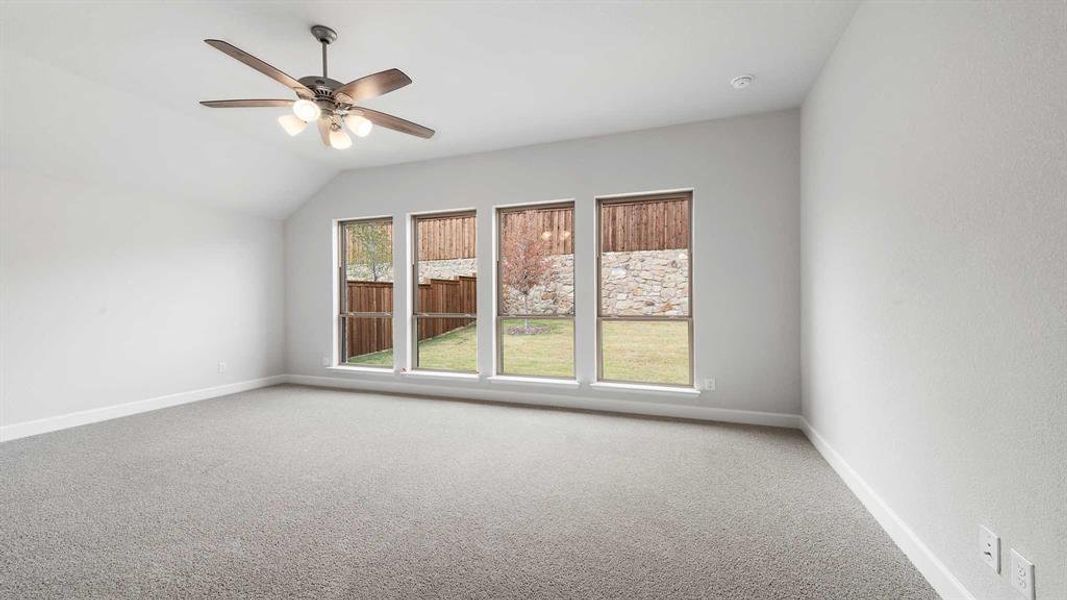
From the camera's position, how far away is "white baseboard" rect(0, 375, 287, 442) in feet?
12.0

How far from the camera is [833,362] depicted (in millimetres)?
2971

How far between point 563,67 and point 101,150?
13.3ft

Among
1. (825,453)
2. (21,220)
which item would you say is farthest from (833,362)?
(21,220)

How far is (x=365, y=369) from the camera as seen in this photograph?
5.55 metres

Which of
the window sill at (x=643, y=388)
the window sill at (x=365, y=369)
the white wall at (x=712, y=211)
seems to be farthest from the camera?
the window sill at (x=365, y=369)

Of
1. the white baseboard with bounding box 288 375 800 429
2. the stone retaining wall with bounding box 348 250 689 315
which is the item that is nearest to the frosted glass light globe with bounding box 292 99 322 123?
the stone retaining wall with bounding box 348 250 689 315

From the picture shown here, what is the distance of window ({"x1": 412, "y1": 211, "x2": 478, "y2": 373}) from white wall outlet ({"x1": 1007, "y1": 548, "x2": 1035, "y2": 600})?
4.36m

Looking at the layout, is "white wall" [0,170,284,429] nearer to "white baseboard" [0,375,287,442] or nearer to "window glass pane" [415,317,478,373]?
"white baseboard" [0,375,287,442]

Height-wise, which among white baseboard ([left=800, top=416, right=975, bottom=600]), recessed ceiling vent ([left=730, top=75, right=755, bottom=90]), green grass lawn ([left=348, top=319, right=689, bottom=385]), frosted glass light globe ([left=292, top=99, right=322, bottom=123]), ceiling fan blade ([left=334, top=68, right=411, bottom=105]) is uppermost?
recessed ceiling vent ([left=730, top=75, right=755, bottom=90])

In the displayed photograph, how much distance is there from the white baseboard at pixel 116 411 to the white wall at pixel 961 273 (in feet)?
20.3

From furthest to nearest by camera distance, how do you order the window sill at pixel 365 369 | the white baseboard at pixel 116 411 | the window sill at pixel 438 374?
the window sill at pixel 365 369 → the window sill at pixel 438 374 → the white baseboard at pixel 116 411

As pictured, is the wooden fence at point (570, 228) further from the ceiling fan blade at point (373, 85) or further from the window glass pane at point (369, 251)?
the ceiling fan blade at point (373, 85)

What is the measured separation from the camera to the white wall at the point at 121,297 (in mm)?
3680

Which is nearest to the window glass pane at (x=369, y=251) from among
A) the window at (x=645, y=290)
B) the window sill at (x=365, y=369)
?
the window sill at (x=365, y=369)
